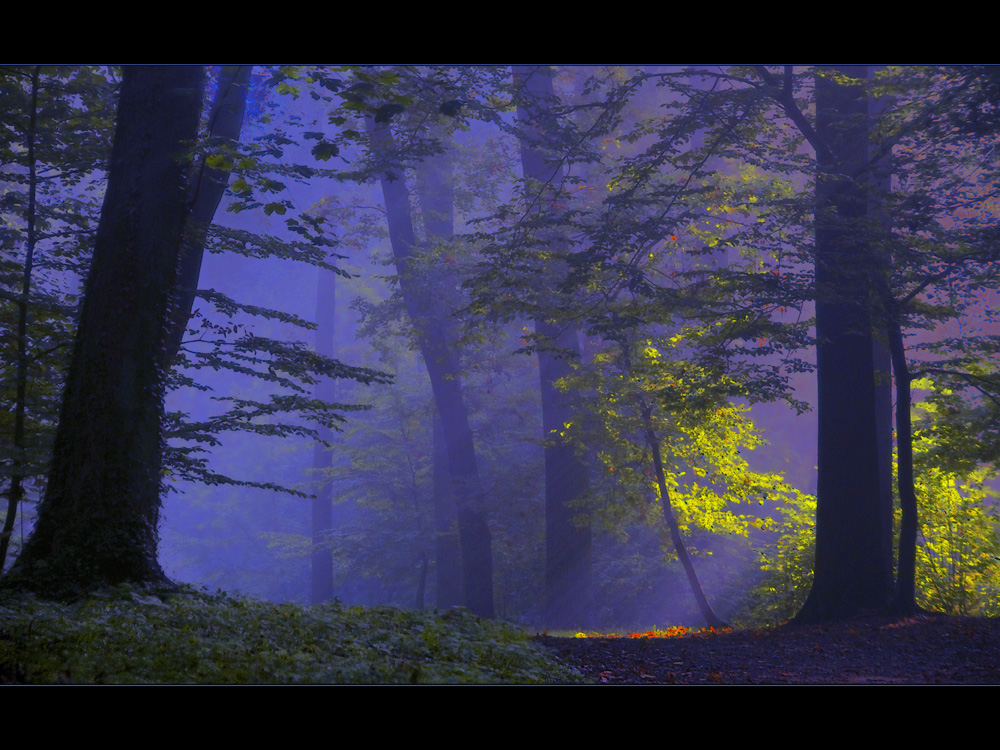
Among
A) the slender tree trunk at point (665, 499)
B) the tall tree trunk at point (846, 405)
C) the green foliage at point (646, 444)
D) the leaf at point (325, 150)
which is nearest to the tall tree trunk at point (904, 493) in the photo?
the tall tree trunk at point (846, 405)

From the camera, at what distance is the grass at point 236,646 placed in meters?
3.44

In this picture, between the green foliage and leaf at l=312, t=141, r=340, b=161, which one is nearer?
leaf at l=312, t=141, r=340, b=161

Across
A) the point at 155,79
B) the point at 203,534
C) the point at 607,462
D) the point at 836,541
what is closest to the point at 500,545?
the point at 607,462

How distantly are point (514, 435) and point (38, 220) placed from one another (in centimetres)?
1101

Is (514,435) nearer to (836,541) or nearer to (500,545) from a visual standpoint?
(500,545)

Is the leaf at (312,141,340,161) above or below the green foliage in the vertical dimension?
above

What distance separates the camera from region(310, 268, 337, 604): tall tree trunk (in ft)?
70.0

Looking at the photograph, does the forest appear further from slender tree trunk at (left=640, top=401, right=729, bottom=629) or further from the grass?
the grass

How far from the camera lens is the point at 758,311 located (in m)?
8.76

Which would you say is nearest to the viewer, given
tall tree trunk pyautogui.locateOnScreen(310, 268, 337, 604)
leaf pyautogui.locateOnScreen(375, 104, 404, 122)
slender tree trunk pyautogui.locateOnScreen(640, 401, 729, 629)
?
leaf pyautogui.locateOnScreen(375, 104, 404, 122)

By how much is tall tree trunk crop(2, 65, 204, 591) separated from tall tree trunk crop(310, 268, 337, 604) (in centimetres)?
1329

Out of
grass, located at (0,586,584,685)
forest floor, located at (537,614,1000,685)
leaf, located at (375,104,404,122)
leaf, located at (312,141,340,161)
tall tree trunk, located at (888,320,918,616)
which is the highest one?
leaf, located at (375,104,404,122)

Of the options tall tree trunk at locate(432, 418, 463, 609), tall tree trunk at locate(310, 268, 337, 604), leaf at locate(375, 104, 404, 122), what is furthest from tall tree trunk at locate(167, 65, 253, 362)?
tall tree trunk at locate(310, 268, 337, 604)

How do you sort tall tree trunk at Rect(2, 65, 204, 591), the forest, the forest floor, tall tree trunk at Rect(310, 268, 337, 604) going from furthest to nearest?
1. tall tree trunk at Rect(310, 268, 337, 604)
2. the forest floor
3. the forest
4. tall tree trunk at Rect(2, 65, 204, 591)
